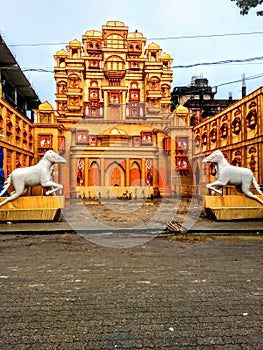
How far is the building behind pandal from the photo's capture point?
17875 millimetres

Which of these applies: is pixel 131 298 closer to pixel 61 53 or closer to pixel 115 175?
pixel 115 175

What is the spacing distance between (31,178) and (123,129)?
59.5 feet

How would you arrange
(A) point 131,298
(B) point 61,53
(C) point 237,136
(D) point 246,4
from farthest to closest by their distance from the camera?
(B) point 61,53, (C) point 237,136, (D) point 246,4, (A) point 131,298

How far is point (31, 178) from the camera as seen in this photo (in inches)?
409

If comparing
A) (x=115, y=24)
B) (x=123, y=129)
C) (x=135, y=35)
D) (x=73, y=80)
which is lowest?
(x=123, y=129)

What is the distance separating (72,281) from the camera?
14.3ft

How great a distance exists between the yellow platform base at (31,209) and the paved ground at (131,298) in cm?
366

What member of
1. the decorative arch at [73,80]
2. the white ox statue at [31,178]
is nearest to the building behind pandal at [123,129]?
the decorative arch at [73,80]

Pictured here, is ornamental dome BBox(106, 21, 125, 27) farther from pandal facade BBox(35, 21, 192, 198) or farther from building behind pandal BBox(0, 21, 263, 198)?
building behind pandal BBox(0, 21, 263, 198)

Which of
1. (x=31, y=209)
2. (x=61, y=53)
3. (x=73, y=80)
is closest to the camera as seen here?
(x=31, y=209)

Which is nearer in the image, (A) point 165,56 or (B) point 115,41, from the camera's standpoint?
(B) point 115,41

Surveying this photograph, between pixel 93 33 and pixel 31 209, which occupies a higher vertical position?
pixel 93 33

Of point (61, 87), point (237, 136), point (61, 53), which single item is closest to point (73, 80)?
point (61, 87)

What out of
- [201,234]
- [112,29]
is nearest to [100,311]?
[201,234]
